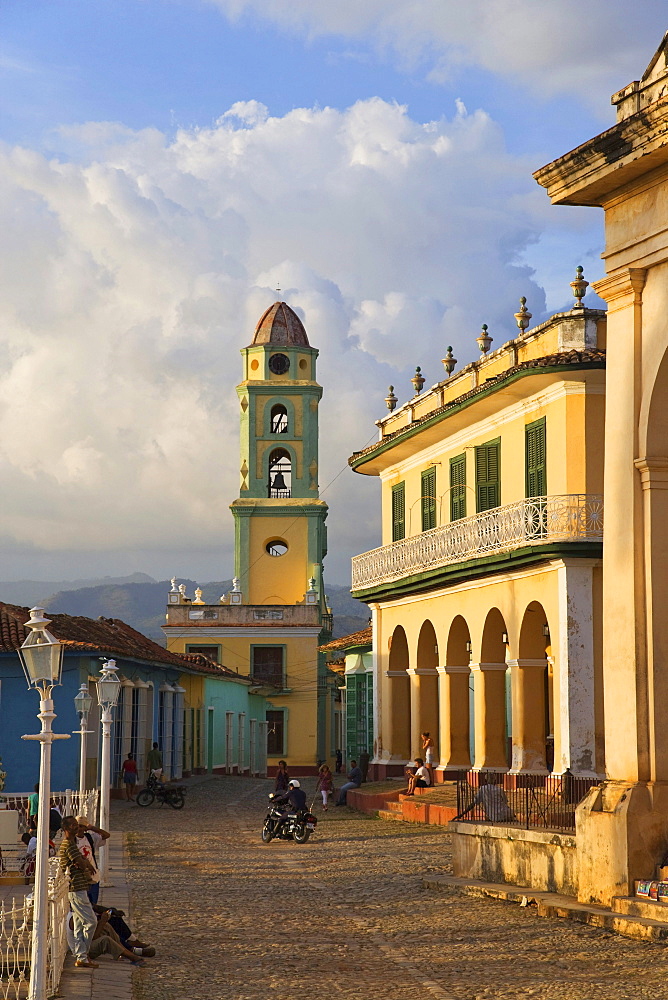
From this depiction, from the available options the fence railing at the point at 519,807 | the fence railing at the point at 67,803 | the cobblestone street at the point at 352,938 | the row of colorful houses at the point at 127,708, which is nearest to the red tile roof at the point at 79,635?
the row of colorful houses at the point at 127,708

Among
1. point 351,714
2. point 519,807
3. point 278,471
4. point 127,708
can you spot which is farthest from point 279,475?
point 519,807

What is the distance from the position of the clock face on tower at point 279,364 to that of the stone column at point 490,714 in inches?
1277

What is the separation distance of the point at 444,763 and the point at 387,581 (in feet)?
14.7

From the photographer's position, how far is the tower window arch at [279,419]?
5744cm

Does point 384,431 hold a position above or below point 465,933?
above

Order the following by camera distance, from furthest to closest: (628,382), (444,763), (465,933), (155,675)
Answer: (155,675) → (444,763) → (628,382) → (465,933)

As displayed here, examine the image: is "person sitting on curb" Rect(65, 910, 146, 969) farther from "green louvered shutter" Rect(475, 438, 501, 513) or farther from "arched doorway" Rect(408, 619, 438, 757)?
"arched doorway" Rect(408, 619, 438, 757)

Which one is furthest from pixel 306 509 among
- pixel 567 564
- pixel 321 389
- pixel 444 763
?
pixel 567 564

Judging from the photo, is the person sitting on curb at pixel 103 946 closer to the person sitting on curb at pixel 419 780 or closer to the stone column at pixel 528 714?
the stone column at pixel 528 714

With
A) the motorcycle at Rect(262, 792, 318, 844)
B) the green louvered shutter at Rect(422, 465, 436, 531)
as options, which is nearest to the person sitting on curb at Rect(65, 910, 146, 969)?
the motorcycle at Rect(262, 792, 318, 844)

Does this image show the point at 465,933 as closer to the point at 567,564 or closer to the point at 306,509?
the point at 567,564

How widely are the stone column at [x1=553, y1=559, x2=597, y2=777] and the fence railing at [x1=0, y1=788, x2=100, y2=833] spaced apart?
23.2 feet

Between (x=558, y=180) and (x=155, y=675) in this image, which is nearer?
(x=558, y=180)

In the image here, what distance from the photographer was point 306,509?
57250 millimetres
